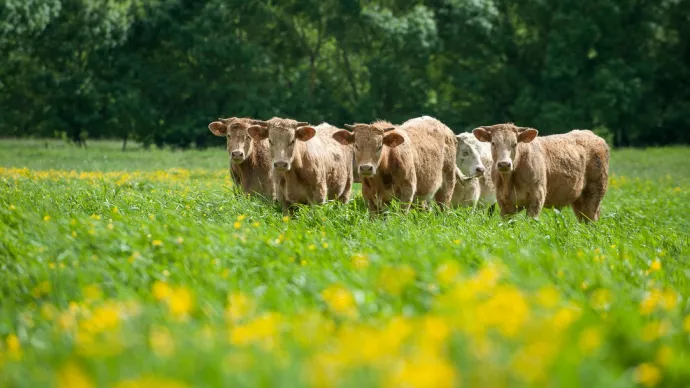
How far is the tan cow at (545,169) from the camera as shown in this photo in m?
11.3

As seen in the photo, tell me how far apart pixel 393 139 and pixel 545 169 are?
2.48 m

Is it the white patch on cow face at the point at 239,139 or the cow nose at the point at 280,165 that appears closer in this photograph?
the cow nose at the point at 280,165

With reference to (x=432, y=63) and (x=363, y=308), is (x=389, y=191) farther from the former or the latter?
(x=432, y=63)

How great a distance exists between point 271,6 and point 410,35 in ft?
25.9

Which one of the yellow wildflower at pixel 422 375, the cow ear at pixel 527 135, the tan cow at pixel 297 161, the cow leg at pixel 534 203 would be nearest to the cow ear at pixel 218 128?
the tan cow at pixel 297 161

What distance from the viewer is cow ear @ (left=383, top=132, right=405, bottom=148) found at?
34.3ft

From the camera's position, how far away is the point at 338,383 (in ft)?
9.29

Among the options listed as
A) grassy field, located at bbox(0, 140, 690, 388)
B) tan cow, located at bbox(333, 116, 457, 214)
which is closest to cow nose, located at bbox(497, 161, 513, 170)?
tan cow, located at bbox(333, 116, 457, 214)

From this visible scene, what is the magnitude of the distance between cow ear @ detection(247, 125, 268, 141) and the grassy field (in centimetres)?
193

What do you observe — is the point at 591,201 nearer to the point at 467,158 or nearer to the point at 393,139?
the point at 467,158

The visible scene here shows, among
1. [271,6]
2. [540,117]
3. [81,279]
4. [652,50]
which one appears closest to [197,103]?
[271,6]

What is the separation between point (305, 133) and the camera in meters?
10.9

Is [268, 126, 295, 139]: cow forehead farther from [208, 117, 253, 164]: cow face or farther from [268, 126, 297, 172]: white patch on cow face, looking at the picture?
[208, 117, 253, 164]: cow face

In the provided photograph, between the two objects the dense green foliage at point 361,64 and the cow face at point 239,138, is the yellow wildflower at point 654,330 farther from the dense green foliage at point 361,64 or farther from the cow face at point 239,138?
the dense green foliage at point 361,64
